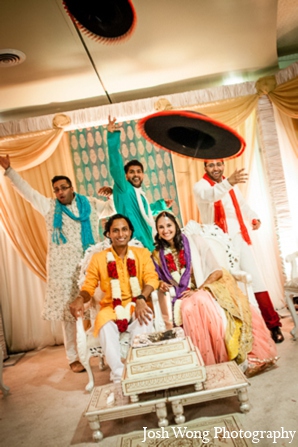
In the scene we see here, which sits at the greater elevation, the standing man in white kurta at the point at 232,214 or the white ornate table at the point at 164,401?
the standing man in white kurta at the point at 232,214

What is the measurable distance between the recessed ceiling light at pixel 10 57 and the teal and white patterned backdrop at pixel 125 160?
4.39 feet

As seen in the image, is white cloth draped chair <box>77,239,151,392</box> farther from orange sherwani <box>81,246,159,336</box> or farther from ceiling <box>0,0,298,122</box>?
ceiling <box>0,0,298,122</box>

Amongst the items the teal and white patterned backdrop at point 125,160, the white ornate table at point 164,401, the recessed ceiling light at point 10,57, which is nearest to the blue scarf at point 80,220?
the teal and white patterned backdrop at point 125,160

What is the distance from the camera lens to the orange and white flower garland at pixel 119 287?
3.09 m

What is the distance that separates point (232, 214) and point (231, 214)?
1cm

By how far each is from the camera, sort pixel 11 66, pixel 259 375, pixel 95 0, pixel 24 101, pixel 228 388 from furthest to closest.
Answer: pixel 24 101, pixel 11 66, pixel 259 375, pixel 95 0, pixel 228 388

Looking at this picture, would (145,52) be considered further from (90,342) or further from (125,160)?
(90,342)

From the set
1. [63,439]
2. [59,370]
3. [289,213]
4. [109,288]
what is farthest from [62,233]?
[289,213]

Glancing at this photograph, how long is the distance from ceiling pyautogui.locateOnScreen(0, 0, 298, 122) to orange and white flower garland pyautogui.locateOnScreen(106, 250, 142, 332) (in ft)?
6.31

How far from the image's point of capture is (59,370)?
4.03 m

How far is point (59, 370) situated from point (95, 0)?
3299 millimetres

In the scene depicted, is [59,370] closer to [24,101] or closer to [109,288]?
[109,288]

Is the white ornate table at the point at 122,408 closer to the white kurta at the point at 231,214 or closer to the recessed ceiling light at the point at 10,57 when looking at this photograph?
the white kurta at the point at 231,214

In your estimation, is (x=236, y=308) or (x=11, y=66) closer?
(x=236, y=308)
